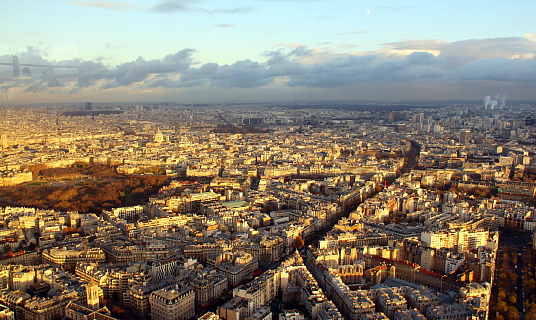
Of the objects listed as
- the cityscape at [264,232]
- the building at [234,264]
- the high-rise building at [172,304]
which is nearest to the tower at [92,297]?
the cityscape at [264,232]

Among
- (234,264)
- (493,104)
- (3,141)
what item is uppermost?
(493,104)

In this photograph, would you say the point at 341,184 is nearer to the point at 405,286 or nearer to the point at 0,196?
the point at 405,286

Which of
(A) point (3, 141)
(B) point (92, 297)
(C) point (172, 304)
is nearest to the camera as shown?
(C) point (172, 304)

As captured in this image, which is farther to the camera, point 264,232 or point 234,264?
point 264,232

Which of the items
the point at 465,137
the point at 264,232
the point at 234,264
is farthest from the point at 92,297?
the point at 465,137

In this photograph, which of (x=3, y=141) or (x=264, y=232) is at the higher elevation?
(x=3, y=141)

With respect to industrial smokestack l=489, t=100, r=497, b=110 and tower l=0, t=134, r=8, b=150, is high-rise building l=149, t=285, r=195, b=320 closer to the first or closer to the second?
tower l=0, t=134, r=8, b=150

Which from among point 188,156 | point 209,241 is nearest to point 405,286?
point 209,241

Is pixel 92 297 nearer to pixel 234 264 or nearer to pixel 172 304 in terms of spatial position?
pixel 172 304

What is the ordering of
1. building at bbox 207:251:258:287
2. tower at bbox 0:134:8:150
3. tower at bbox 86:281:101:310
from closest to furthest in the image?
tower at bbox 86:281:101:310
building at bbox 207:251:258:287
tower at bbox 0:134:8:150

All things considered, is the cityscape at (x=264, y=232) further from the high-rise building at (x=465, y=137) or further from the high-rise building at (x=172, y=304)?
the high-rise building at (x=465, y=137)

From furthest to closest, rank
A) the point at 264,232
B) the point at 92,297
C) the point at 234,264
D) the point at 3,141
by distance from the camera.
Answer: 1. the point at 3,141
2. the point at 264,232
3. the point at 234,264
4. the point at 92,297

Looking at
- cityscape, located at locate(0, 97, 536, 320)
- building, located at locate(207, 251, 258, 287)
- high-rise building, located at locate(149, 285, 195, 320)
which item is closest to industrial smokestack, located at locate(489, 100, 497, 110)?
cityscape, located at locate(0, 97, 536, 320)
